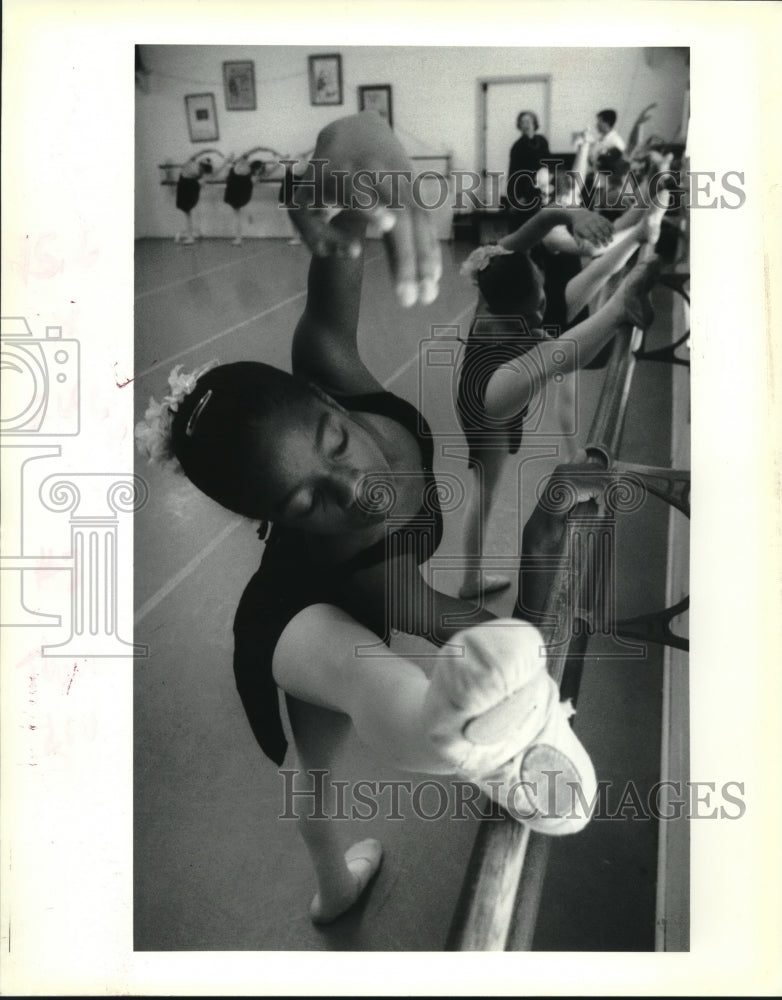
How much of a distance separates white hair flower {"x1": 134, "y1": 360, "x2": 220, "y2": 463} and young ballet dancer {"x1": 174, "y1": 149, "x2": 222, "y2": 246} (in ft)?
0.95

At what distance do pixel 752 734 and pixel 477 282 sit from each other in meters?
1.18

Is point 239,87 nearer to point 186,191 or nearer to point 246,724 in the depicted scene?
point 186,191

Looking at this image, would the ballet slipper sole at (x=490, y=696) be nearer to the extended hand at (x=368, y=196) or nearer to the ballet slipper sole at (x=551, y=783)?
the ballet slipper sole at (x=551, y=783)

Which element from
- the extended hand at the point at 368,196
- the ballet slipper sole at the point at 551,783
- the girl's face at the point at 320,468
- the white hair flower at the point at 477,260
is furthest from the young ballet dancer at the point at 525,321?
the ballet slipper sole at the point at 551,783

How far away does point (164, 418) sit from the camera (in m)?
2.09

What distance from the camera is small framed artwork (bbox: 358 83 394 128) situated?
2090 millimetres

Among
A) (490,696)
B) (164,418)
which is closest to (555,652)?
(490,696)

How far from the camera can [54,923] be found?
2.11 m

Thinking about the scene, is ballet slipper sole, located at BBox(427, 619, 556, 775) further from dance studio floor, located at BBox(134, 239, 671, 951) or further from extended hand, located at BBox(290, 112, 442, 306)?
extended hand, located at BBox(290, 112, 442, 306)

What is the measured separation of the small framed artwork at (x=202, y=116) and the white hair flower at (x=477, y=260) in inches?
24.2

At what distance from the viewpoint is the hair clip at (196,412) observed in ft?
6.70

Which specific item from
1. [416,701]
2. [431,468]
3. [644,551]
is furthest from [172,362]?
[644,551]

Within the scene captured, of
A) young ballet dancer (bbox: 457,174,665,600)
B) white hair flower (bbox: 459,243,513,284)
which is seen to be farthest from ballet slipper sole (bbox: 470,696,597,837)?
white hair flower (bbox: 459,243,513,284)

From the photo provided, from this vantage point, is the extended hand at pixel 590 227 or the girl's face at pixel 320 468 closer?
the girl's face at pixel 320 468
